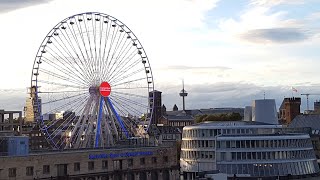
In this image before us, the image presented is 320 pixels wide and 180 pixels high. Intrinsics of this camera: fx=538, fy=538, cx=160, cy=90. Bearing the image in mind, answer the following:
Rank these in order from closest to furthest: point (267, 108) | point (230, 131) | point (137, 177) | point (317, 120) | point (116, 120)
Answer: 1. point (137, 177)
2. point (116, 120)
3. point (230, 131)
4. point (267, 108)
5. point (317, 120)

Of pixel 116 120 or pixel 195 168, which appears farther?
pixel 195 168

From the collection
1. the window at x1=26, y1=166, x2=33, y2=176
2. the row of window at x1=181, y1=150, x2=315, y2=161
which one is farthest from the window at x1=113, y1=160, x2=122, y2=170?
the row of window at x1=181, y1=150, x2=315, y2=161

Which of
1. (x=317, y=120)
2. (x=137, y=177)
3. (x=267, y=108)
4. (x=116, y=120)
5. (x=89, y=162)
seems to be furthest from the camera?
(x=317, y=120)

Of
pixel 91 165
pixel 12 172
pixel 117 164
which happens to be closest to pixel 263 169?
pixel 117 164

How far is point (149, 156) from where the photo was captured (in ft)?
346

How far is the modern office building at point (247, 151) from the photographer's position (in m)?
112

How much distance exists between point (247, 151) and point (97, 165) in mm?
34425

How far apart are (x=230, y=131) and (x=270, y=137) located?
9.34 m

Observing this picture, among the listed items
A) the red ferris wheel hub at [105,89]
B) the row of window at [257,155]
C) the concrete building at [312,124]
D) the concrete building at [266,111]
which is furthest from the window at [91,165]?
the concrete building at [312,124]

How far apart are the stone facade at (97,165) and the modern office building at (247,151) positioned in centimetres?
964

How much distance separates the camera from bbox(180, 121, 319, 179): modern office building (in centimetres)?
11238

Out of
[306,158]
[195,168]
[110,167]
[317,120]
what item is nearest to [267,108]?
[306,158]

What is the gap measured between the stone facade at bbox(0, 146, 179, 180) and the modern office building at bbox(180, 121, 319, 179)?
31.6 ft

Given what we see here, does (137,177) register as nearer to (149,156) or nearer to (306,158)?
(149,156)
